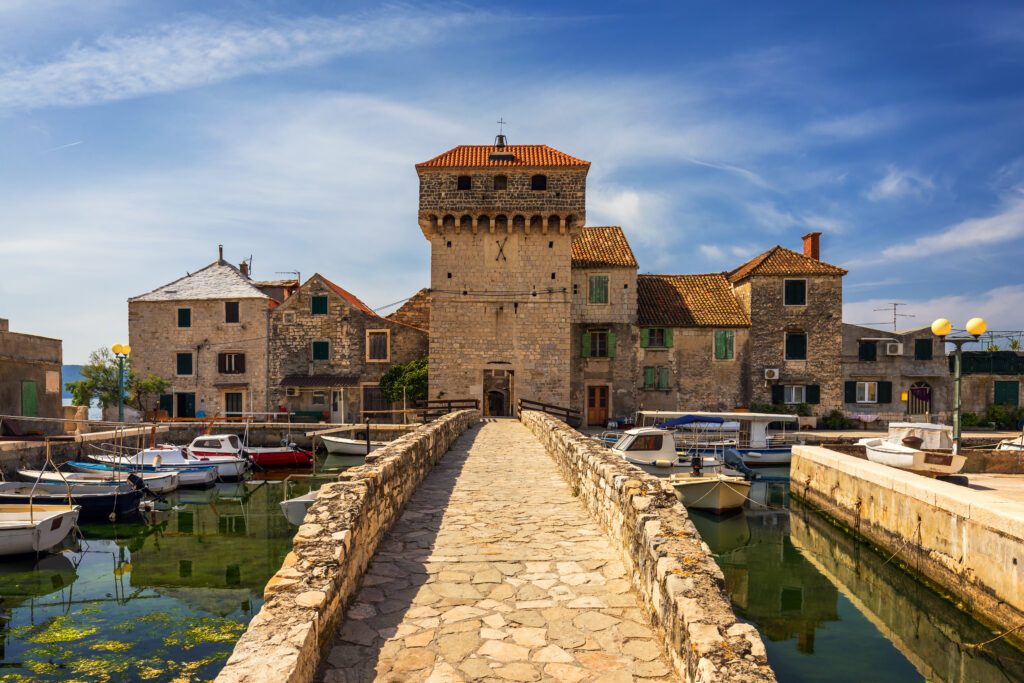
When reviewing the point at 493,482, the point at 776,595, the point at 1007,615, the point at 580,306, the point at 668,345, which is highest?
the point at 580,306

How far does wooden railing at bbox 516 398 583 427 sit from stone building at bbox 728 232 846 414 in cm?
998

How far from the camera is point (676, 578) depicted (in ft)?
15.0

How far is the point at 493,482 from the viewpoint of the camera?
11.1 m

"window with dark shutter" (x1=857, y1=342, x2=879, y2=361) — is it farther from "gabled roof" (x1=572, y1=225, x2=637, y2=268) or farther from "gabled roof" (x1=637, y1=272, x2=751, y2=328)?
"gabled roof" (x1=572, y1=225, x2=637, y2=268)

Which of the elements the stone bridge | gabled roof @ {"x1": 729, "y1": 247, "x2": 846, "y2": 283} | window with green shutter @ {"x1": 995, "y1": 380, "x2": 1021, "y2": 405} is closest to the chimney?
gabled roof @ {"x1": 729, "y1": 247, "x2": 846, "y2": 283}

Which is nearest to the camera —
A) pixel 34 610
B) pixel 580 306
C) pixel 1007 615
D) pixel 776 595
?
pixel 1007 615

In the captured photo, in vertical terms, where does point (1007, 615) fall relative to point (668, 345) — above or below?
below

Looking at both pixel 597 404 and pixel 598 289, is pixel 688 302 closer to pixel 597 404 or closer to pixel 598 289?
pixel 598 289

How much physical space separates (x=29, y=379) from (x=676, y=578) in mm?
30669

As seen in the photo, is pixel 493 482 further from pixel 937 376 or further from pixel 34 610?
pixel 937 376

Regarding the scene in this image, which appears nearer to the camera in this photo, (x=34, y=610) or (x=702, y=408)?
(x=34, y=610)

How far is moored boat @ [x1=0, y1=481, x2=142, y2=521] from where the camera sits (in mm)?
17156

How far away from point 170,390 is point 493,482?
93.0 ft

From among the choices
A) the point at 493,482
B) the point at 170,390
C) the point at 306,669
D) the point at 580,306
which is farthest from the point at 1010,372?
the point at 170,390
